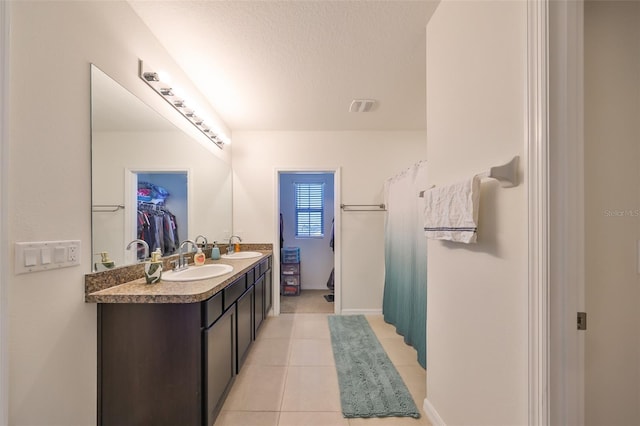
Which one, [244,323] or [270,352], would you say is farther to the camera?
[270,352]

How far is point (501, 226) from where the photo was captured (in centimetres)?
99

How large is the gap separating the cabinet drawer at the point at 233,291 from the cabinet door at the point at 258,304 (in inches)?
18.1

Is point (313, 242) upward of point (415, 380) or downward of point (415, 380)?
upward

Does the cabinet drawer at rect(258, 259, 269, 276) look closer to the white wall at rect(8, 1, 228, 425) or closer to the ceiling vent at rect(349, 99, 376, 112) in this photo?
the white wall at rect(8, 1, 228, 425)

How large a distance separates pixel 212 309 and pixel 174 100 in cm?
157

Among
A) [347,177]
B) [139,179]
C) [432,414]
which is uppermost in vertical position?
[347,177]

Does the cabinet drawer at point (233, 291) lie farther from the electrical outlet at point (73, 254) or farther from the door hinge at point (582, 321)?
the door hinge at point (582, 321)

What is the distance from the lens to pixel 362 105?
2.63m

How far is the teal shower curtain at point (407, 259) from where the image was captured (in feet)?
7.19

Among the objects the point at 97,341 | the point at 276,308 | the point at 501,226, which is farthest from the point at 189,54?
the point at 276,308

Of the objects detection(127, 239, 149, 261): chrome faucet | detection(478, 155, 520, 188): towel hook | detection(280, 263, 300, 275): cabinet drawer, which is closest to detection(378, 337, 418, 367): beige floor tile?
detection(478, 155, 520, 188): towel hook

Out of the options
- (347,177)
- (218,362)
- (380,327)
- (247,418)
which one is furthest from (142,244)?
(380,327)

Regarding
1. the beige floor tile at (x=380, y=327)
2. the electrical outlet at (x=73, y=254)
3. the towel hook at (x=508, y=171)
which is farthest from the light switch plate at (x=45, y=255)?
the beige floor tile at (x=380, y=327)

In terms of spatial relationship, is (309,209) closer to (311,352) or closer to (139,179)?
(311,352)
